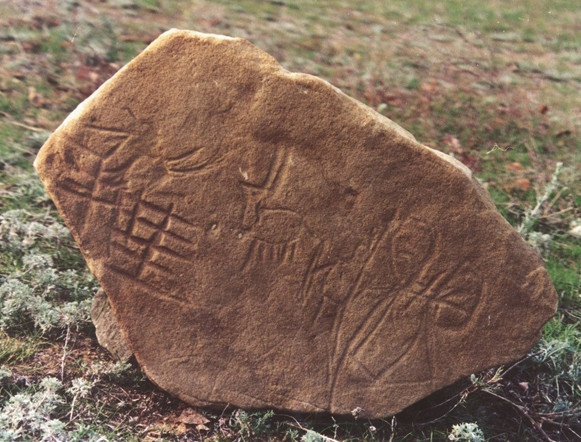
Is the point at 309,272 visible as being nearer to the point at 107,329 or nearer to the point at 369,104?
the point at 107,329

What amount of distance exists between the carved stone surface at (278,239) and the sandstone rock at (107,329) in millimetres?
209

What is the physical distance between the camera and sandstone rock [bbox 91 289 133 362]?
294 cm

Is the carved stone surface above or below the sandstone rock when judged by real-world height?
above

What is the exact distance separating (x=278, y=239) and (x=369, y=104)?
2.62 m

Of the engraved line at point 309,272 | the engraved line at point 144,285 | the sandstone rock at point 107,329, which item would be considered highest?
the engraved line at point 309,272

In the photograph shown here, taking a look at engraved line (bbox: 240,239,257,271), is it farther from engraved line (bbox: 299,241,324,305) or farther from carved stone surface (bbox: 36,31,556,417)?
engraved line (bbox: 299,241,324,305)

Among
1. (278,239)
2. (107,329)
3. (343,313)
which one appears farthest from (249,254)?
(107,329)

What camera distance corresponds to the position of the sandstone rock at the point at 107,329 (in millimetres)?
2943

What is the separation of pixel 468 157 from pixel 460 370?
2.25 metres

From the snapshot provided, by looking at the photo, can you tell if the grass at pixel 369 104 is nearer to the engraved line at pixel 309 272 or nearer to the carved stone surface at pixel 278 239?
the carved stone surface at pixel 278 239

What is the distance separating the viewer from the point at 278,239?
2660mm

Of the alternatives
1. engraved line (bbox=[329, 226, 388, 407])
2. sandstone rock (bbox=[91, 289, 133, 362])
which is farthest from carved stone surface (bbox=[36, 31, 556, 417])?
sandstone rock (bbox=[91, 289, 133, 362])

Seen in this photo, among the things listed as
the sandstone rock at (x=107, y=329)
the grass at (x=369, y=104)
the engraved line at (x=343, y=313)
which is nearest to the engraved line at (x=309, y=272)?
the engraved line at (x=343, y=313)

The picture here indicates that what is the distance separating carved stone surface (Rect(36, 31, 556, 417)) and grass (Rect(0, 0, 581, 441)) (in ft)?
0.72
